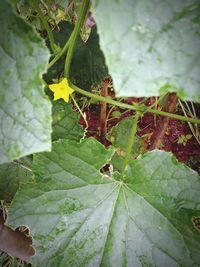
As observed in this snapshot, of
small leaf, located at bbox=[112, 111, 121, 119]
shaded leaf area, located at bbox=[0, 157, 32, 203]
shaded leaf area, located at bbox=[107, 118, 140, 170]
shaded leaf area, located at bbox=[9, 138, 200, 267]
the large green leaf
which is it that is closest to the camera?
the large green leaf

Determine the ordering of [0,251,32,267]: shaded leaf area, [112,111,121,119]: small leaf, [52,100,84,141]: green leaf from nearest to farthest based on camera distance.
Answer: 1. [52,100,84,141]: green leaf
2. [0,251,32,267]: shaded leaf area
3. [112,111,121,119]: small leaf

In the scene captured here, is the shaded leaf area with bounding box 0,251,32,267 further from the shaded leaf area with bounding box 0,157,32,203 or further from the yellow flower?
the yellow flower

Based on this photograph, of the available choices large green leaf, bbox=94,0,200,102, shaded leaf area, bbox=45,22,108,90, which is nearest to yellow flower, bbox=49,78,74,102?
shaded leaf area, bbox=45,22,108,90

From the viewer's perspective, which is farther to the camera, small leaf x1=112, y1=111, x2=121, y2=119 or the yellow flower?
small leaf x1=112, y1=111, x2=121, y2=119

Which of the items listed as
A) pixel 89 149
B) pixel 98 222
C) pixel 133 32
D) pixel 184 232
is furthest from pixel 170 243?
pixel 133 32

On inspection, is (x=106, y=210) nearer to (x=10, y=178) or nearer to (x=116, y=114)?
(x=10, y=178)

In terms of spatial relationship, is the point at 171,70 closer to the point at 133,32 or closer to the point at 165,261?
the point at 133,32

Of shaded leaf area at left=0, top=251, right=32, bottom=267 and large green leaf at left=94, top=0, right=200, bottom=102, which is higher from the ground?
large green leaf at left=94, top=0, right=200, bottom=102

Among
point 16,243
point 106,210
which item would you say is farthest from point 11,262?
point 106,210
